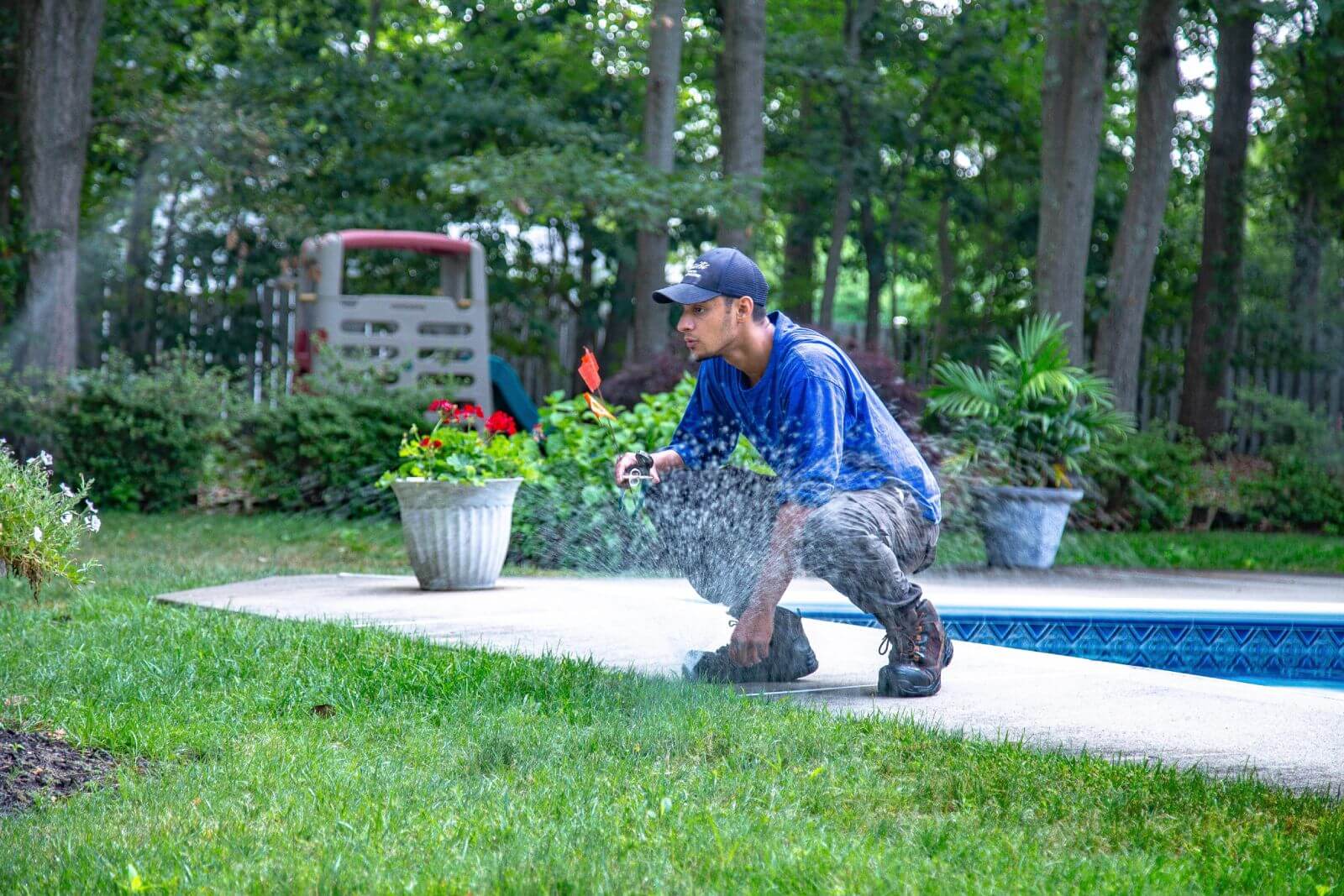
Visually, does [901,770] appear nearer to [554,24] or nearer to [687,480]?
[687,480]

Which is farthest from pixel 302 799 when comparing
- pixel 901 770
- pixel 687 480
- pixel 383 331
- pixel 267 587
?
pixel 383 331

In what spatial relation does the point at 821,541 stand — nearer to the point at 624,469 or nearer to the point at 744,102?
the point at 624,469

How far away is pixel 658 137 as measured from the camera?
38.9 feet

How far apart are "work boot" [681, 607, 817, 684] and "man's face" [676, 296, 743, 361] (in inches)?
31.5

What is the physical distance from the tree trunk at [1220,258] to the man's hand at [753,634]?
11666 mm

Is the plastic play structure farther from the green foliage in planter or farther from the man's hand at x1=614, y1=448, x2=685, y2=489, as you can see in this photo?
the man's hand at x1=614, y1=448, x2=685, y2=489

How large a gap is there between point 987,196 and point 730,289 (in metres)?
16.5

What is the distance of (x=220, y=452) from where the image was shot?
32.9ft

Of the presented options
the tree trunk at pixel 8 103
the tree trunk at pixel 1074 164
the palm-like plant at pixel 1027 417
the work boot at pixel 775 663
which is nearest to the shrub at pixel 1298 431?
the tree trunk at pixel 1074 164

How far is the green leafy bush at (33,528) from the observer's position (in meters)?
3.35

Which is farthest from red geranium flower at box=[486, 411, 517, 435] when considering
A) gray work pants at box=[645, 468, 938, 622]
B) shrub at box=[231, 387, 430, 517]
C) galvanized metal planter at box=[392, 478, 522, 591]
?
shrub at box=[231, 387, 430, 517]

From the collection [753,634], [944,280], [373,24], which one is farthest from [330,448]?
[944,280]

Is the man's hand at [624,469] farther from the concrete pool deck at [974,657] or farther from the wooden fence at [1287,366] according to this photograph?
the wooden fence at [1287,366]

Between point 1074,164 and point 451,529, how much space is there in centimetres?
712
